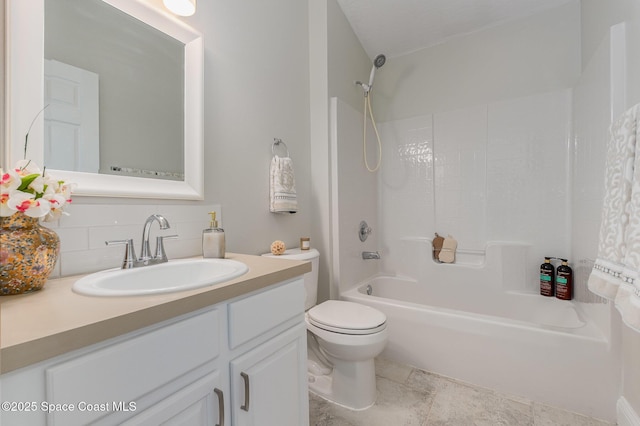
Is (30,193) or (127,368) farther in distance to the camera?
(30,193)

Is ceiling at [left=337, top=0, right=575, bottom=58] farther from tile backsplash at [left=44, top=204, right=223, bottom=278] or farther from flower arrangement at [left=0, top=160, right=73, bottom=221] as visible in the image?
flower arrangement at [left=0, top=160, right=73, bottom=221]

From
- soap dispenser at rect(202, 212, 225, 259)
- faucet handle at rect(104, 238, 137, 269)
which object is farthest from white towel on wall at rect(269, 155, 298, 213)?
faucet handle at rect(104, 238, 137, 269)

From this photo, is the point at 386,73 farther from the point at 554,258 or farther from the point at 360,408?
the point at 360,408

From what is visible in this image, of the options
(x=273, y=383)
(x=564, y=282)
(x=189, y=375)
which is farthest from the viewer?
(x=564, y=282)

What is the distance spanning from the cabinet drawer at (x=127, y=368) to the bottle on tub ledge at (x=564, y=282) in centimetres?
218

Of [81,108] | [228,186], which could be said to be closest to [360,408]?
[228,186]

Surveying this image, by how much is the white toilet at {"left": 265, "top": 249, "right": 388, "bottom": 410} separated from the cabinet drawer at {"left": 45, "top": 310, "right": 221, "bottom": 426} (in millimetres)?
827

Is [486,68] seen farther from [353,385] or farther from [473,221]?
[353,385]

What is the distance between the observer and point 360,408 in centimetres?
146

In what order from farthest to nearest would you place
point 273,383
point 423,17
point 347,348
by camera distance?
point 423,17 < point 347,348 < point 273,383

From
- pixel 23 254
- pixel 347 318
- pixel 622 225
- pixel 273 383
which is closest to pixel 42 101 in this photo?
pixel 23 254

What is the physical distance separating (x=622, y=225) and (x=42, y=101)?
6.23 ft

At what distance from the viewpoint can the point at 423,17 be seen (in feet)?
7.09

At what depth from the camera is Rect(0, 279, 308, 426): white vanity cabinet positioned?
1.48 feet
